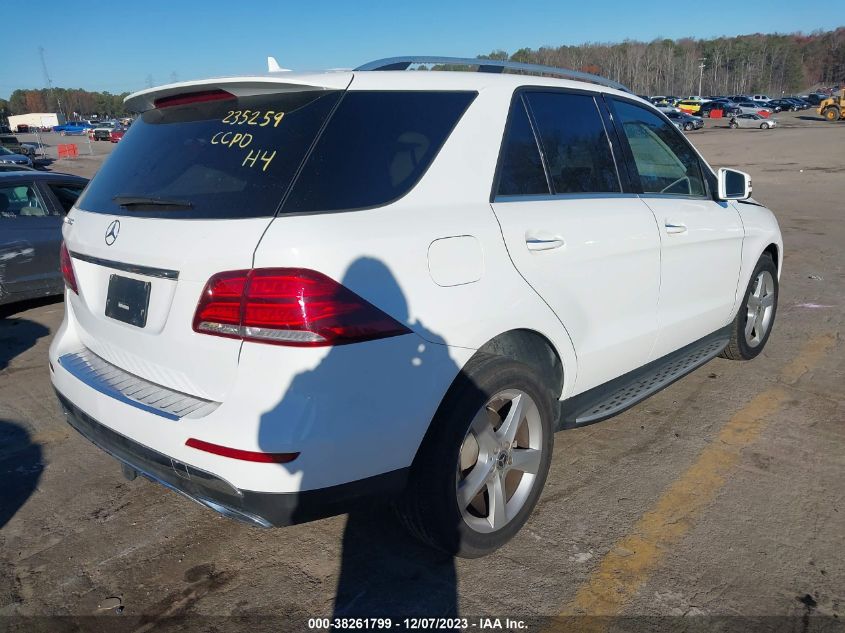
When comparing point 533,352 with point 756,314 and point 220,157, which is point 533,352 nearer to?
point 220,157

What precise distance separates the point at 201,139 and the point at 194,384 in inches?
38.1

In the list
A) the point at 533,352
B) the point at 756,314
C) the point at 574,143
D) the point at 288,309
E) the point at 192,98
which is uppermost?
the point at 192,98

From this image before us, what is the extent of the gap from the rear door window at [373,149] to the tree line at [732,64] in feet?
465

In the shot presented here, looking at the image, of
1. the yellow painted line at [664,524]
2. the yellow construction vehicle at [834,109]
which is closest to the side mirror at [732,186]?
the yellow painted line at [664,524]

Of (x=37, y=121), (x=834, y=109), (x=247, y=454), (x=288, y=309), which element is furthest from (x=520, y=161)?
(x=37, y=121)

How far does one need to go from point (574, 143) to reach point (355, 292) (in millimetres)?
1638

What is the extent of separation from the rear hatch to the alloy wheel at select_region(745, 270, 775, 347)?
3.65m

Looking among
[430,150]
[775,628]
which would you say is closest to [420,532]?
[775,628]

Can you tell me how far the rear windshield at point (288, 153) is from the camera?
7.48ft

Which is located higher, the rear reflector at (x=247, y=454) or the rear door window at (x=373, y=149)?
the rear door window at (x=373, y=149)

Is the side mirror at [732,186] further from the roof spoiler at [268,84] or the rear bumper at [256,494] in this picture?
the rear bumper at [256,494]

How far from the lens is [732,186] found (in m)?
4.19

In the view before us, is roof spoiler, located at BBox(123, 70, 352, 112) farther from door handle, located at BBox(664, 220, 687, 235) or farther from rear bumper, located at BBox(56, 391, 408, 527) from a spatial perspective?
door handle, located at BBox(664, 220, 687, 235)

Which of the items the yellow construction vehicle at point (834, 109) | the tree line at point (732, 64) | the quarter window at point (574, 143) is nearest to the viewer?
the quarter window at point (574, 143)
